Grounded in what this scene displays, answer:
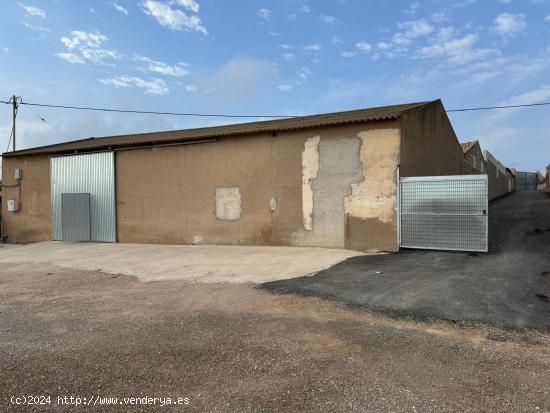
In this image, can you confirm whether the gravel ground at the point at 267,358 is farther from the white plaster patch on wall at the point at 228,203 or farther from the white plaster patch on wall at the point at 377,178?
the white plaster patch on wall at the point at 228,203

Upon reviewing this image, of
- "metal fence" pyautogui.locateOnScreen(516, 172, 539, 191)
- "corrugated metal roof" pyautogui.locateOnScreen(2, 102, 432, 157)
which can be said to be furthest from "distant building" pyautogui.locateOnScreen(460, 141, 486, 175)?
"metal fence" pyautogui.locateOnScreen(516, 172, 539, 191)

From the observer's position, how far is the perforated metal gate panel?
33.4 ft

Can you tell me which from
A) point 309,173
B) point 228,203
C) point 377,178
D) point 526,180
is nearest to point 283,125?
point 309,173

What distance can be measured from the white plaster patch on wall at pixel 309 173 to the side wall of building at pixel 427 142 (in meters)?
2.48

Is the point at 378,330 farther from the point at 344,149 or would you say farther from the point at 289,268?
the point at 344,149

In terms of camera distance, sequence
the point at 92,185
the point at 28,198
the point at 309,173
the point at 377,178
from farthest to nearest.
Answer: the point at 28,198
the point at 92,185
the point at 309,173
the point at 377,178

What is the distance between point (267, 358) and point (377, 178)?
26.5 feet

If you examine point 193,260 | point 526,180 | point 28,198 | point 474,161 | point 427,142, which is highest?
point 526,180

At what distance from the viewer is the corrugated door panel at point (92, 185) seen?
16.1 meters

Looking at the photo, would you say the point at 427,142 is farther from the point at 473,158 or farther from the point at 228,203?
the point at 473,158

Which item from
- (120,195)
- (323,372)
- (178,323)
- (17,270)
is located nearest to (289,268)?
(178,323)

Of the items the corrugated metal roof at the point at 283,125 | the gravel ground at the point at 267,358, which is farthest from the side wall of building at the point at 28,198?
the gravel ground at the point at 267,358

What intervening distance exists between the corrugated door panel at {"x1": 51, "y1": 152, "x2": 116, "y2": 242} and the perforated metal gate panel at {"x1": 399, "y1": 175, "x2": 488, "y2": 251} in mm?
11069

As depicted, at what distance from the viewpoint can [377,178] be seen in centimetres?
1130
